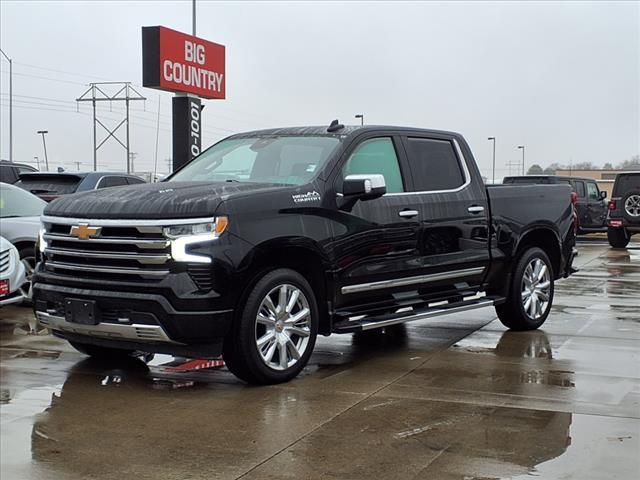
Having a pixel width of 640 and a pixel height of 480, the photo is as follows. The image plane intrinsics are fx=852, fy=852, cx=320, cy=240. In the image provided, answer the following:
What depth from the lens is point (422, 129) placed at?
25.8 feet

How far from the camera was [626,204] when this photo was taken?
19656mm

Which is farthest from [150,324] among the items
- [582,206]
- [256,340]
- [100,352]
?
[582,206]

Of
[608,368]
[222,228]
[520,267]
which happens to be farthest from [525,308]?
[222,228]

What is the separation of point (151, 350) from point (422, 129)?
11.1ft

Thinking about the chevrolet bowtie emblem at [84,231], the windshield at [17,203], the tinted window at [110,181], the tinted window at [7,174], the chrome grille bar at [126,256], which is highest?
the tinted window at [7,174]

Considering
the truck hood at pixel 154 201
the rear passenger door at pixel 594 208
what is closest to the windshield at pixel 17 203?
the truck hood at pixel 154 201

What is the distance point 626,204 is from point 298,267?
49.5ft

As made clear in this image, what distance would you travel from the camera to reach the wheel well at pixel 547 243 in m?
8.73

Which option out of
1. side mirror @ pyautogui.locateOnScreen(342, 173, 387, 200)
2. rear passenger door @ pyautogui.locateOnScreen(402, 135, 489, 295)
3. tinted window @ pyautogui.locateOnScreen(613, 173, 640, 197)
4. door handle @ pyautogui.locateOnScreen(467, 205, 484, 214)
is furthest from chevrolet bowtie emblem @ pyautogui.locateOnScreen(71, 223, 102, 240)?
tinted window @ pyautogui.locateOnScreen(613, 173, 640, 197)

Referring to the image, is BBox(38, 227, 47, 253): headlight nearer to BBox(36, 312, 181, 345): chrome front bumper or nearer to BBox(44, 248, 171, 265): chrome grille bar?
BBox(44, 248, 171, 265): chrome grille bar

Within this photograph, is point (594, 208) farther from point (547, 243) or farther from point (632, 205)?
point (547, 243)

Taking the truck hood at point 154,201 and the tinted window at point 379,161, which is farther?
the tinted window at point 379,161

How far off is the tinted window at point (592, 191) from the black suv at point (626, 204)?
3787 millimetres

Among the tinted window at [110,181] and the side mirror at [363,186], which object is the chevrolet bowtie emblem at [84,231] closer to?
the side mirror at [363,186]
